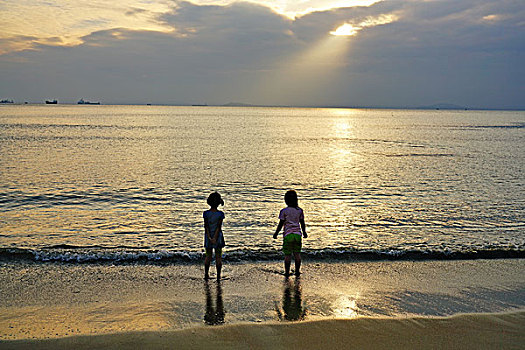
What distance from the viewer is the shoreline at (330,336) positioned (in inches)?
232

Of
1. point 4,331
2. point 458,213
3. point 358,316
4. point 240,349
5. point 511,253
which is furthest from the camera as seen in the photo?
point 458,213

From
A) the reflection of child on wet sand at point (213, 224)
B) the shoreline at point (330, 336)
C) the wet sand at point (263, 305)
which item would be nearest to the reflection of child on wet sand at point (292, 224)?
the wet sand at point (263, 305)

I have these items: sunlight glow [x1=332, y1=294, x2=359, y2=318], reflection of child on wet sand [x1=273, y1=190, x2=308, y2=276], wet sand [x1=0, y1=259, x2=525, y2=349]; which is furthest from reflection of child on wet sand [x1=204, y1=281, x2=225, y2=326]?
sunlight glow [x1=332, y1=294, x2=359, y2=318]

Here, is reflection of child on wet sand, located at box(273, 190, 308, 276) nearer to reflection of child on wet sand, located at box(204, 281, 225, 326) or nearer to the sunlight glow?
the sunlight glow

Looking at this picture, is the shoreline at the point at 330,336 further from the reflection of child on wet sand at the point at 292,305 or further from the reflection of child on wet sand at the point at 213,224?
the reflection of child on wet sand at the point at 213,224

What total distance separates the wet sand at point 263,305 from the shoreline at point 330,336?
2 centimetres

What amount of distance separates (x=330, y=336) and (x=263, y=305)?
5.10 feet

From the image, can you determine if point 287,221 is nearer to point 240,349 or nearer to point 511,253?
point 240,349

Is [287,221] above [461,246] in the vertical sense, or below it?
above

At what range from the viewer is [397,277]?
912cm

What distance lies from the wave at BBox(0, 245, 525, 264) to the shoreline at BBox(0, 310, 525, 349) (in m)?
4.01

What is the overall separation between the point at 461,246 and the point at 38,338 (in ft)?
35.6

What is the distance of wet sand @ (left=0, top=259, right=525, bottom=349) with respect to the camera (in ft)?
20.1

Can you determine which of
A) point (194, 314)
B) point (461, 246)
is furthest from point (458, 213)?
point (194, 314)
